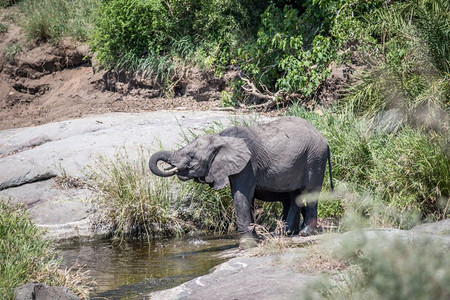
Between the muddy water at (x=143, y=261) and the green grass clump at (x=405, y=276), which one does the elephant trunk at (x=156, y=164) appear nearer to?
the muddy water at (x=143, y=261)

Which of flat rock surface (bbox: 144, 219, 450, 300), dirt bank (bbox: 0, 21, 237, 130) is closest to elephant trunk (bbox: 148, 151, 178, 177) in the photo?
flat rock surface (bbox: 144, 219, 450, 300)

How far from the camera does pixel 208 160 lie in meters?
7.86

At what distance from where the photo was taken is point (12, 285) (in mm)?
5547

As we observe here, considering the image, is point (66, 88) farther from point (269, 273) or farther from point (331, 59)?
point (269, 273)

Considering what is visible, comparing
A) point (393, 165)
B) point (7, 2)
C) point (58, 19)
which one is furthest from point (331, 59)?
point (7, 2)

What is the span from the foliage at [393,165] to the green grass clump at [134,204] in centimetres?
241

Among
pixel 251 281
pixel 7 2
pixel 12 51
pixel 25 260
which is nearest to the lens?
pixel 251 281

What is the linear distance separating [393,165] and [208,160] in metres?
2.88

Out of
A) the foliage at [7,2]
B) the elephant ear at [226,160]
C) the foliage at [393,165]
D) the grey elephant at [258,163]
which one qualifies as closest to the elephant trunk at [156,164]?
the grey elephant at [258,163]

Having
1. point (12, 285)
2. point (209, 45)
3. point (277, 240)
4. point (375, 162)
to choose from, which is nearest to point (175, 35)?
point (209, 45)

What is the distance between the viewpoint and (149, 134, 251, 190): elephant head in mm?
7754

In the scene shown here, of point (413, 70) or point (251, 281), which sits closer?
point (251, 281)

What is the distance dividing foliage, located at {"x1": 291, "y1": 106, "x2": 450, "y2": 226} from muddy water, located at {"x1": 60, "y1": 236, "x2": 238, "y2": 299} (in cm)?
209

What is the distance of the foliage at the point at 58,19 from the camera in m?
18.3
